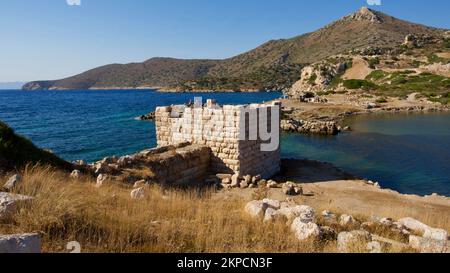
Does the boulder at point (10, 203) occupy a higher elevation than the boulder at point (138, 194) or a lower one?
higher

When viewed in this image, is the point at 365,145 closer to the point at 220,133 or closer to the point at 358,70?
the point at 220,133

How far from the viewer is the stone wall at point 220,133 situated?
13.9m

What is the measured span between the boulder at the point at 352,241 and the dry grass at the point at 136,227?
6.5 inches

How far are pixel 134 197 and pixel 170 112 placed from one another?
864 cm

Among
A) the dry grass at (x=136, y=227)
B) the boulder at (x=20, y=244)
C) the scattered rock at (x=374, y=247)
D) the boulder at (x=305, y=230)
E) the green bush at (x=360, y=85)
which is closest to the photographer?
the boulder at (x=20, y=244)

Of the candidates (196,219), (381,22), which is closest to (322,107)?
(196,219)

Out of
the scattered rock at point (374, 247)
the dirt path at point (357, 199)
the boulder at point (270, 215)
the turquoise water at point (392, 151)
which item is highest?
the scattered rock at point (374, 247)

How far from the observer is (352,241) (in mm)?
5020

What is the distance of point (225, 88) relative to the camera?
122 meters

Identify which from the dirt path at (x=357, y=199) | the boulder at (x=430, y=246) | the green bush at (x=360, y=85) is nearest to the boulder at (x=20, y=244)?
the boulder at (x=430, y=246)

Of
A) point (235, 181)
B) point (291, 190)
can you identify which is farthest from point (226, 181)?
point (291, 190)

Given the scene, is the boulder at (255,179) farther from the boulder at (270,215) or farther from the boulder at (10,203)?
the boulder at (10,203)

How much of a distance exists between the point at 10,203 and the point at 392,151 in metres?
22.7
